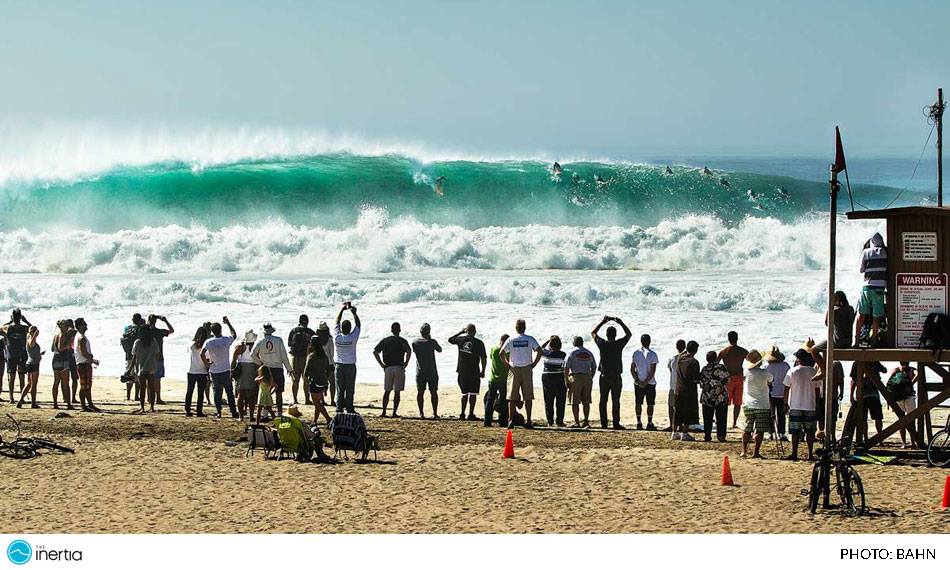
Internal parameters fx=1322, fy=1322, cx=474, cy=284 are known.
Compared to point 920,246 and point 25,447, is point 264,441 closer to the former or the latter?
point 25,447

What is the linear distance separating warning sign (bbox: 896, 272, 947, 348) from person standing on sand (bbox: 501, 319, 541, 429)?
393cm

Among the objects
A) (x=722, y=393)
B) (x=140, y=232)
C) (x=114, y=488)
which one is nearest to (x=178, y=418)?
(x=114, y=488)

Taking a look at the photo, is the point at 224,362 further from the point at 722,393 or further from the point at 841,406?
the point at 841,406

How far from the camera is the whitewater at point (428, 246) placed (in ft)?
101

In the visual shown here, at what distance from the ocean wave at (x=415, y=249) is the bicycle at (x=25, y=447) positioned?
1025 inches

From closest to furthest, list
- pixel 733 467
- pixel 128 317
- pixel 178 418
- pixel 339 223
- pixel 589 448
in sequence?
pixel 733 467, pixel 589 448, pixel 178 418, pixel 128 317, pixel 339 223

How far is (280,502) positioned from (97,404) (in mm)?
6947

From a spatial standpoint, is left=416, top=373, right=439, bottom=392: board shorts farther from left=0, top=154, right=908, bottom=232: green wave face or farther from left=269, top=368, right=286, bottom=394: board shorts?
left=0, top=154, right=908, bottom=232: green wave face

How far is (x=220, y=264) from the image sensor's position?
39812 millimetres

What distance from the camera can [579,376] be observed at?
576 inches

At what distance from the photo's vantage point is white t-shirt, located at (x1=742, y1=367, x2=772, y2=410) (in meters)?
12.4

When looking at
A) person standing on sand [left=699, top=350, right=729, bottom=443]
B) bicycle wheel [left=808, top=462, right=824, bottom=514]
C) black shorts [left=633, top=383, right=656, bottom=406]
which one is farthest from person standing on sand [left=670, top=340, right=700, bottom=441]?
bicycle wheel [left=808, top=462, right=824, bottom=514]

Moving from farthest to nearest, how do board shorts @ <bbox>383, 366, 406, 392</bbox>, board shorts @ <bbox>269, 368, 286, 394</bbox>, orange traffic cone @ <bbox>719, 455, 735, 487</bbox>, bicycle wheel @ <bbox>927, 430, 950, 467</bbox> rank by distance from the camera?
board shorts @ <bbox>383, 366, 406, 392</bbox>, board shorts @ <bbox>269, 368, 286, 394</bbox>, bicycle wheel @ <bbox>927, 430, 950, 467</bbox>, orange traffic cone @ <bbox>719, 455, 735, 487</bbox>

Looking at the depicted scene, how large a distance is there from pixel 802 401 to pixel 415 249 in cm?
2829
